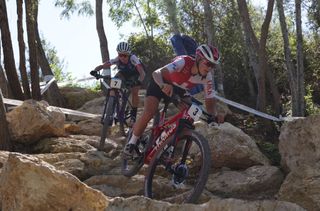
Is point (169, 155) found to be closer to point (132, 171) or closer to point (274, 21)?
point (132, 171)

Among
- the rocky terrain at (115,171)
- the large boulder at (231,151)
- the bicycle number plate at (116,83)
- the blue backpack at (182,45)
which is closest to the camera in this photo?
the rocky terrain at (115,171)

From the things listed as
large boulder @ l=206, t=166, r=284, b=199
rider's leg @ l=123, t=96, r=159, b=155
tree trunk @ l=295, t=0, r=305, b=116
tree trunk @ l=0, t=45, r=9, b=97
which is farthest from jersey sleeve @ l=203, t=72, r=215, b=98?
tree trunk @ l=295, t=0, r=305, b=116

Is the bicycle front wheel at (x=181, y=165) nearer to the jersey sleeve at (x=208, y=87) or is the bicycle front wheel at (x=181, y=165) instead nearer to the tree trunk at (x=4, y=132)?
the jersey sleeve at (x=208, y=87)

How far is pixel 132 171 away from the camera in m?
7.28

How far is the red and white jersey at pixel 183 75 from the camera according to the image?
6305 millimetres

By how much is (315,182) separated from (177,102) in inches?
68.3

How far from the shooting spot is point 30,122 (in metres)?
9.36

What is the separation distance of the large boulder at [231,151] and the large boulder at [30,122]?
8.87 ft

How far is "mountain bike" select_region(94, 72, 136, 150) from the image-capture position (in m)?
9.35

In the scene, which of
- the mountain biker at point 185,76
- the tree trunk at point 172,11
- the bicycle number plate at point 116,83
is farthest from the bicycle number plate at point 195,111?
the tree trunk at point 172,11

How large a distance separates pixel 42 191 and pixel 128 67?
4.58 metres

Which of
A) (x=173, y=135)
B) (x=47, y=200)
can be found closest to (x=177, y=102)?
(x=173, y=135)

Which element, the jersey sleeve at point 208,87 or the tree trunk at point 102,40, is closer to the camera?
the jersey sleeve at point 208,87

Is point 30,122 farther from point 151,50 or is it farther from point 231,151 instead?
point 151,50
